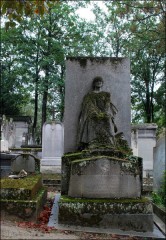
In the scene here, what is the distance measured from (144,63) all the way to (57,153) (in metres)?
16.8

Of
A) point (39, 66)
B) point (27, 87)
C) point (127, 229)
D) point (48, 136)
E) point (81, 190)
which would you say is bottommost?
point (127, 229)

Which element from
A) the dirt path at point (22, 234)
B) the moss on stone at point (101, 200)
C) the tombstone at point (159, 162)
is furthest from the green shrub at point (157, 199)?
the dirt path at point (22, 234)

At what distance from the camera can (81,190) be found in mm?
5633

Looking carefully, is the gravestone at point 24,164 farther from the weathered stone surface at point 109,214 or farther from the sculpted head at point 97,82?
the weathered stone surface at point 109,214

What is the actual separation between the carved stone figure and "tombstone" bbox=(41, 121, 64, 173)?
7337mm

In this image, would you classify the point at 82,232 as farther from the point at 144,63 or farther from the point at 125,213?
the point at 144,63

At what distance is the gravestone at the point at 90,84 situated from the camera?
798 cm

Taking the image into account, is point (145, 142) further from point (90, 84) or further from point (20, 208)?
point (20, 208)

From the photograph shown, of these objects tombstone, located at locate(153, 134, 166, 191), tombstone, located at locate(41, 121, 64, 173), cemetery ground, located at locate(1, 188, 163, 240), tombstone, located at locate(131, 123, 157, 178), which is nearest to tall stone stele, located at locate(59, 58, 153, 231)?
tombstone, located at locate(153, 134, 166, 191)

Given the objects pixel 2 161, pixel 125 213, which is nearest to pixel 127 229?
pixel 125 213

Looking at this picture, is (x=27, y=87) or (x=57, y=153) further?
(x=27, y=87)

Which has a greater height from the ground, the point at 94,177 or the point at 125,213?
the point at 94,177

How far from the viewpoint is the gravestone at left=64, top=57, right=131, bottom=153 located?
7984 mm

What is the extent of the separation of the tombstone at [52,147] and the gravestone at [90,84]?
676 cm
